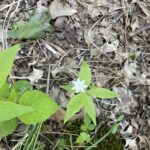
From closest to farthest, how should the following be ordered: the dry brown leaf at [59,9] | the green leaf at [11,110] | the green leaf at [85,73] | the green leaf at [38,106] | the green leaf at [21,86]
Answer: the green leaf at [11,110], the green leaf at [38,106], the green leaf at [85,73], the green leaf at [21,86], the dry brown leaf at [59,9]

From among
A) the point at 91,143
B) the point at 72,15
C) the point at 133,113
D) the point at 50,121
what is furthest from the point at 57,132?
the point at 72,15

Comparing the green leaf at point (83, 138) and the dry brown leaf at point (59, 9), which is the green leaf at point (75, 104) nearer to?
the green leaf at point (83, 138)

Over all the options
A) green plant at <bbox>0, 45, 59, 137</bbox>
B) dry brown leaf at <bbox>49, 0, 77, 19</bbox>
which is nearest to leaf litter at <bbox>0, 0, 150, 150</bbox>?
dry brown leaf at <bbox>49, 0, 77, 19</bbox>

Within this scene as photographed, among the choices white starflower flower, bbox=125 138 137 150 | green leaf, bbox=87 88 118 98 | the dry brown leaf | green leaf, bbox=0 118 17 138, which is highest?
the dry brown leaf

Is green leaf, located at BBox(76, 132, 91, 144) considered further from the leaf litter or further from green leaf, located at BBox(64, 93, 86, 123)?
green leaf, located at BBox(64, 93, 86, 123)

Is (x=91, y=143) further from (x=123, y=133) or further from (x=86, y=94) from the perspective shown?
(x=86, y=94)

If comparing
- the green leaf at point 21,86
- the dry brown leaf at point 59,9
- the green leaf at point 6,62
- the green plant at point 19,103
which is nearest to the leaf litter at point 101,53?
the dry brown leaf at point 59,9
